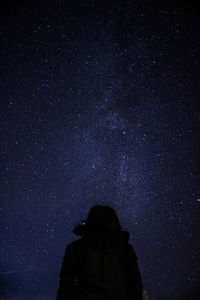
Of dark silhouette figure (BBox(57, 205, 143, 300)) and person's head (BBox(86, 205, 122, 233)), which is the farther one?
person's head (BBox(86, 205, 122, 233))

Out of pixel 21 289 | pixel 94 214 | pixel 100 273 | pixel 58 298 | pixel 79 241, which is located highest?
pixel 94 214

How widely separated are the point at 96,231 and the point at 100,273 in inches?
14.0

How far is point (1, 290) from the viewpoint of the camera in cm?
12431

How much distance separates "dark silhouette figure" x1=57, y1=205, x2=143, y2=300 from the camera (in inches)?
73.2

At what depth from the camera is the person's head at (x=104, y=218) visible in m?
2.16

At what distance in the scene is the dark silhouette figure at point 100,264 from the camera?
1.86 meters

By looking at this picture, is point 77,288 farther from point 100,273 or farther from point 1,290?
point 1,290

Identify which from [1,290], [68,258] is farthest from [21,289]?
[68,258]

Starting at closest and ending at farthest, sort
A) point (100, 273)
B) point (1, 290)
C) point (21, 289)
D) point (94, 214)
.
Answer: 1. point (100, 273)
2. point (94, 214)
3. point (1, 290)
4. point (21, 289)

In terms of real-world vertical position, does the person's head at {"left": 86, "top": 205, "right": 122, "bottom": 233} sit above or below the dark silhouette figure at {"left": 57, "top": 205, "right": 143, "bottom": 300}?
above

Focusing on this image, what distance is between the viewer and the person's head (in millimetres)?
A: 2158

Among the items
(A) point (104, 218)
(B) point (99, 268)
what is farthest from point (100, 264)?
(A) point (104, 218)

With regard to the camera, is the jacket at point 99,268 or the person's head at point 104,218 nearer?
the jacket at point 99,268

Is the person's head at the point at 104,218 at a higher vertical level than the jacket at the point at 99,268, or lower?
higher
